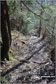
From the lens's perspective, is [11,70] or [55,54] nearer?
[11,70]

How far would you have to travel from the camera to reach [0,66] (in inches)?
173

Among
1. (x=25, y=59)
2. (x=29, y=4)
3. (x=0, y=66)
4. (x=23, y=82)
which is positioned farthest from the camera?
(x=25, y=59)

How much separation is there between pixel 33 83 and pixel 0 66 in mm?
1266

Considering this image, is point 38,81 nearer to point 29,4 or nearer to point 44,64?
point 44,64

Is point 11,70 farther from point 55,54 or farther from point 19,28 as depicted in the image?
point 19,28

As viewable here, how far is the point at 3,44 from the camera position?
4574 mm

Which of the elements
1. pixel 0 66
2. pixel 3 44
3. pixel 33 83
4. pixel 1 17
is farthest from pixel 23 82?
pixel 1 17

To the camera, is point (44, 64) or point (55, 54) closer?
point (44, 64)

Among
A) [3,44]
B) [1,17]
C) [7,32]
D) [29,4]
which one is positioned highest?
[29,4]

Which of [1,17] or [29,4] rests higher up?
[29,4]

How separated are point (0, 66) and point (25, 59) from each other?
128cm

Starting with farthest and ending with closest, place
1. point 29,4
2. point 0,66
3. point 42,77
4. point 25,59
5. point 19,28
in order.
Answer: point 19,28
point 25,59
point 29,4
point 0,66
point 42,77

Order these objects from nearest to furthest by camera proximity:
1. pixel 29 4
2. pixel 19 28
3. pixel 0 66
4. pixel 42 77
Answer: pixel 42 77 < pixel 0 66 < pixel 29 4 < pixel 19 28

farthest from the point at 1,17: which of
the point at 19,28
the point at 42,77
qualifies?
the point at 19,28
